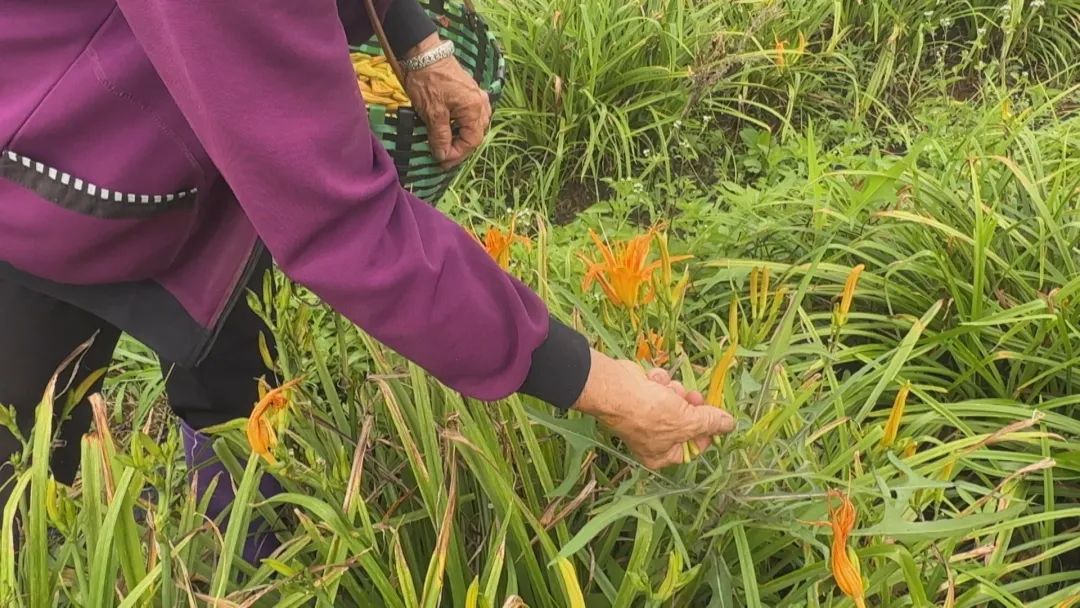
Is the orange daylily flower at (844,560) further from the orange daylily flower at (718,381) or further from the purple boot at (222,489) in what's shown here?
the purple boot at (222,489)

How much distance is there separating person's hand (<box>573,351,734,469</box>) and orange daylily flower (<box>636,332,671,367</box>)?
209 mm

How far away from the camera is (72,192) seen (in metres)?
0.92

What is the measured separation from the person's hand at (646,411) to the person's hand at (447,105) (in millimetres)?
607

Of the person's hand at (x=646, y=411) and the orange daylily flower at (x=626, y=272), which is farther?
the orange daylily flower at (x=626, y=272)

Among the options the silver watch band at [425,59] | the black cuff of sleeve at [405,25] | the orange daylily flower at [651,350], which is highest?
the black cuff of sleeve at [405,25]

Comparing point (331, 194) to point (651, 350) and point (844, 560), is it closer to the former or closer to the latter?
point (844, 560)

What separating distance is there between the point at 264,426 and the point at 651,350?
24.6 inches

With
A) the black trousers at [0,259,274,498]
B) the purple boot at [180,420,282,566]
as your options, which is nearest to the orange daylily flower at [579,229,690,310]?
the black trousers at [0,259,274,498]

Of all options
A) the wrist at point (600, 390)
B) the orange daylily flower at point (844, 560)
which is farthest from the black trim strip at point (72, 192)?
the orange daylily flower at point (844, 560)

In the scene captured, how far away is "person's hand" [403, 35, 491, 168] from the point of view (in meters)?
1.39

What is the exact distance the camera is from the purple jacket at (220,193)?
660 millimetres

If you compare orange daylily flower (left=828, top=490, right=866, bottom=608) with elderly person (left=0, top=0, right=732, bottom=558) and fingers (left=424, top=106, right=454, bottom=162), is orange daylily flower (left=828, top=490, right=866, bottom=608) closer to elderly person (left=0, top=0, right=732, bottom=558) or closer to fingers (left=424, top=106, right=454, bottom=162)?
elderly person (left=0, top=0, right=732, bottom=558)

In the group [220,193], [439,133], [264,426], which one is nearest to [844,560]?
[264,426]

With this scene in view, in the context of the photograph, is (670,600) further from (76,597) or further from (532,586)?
(76,597)
